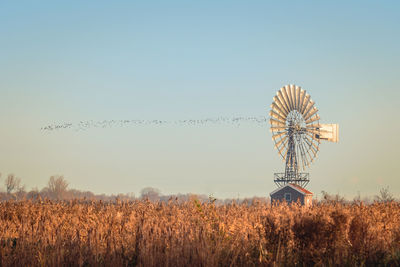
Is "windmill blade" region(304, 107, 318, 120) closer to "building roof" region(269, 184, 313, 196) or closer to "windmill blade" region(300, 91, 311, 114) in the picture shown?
"windmill blade" region(300, 91, 311, 114)

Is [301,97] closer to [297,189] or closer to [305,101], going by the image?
[305,101]

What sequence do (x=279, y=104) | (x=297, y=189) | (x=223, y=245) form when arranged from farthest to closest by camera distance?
(x=279, y=104), (x=297, y=189), (x=223, y=245)

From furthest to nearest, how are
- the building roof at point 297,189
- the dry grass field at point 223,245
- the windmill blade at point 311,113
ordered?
the windmill blade at point 311,113 → the building roof at point 297,189 → the dry grass field at point 223,245

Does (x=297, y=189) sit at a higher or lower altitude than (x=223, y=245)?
higher

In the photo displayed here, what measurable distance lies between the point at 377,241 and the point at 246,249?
276 centimetres

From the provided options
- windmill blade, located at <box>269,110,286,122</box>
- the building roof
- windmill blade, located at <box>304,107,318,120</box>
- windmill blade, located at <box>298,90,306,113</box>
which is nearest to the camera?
the building roof

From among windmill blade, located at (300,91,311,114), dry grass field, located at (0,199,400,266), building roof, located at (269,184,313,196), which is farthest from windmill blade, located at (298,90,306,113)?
dry grass field, located at (0,199,400,266)

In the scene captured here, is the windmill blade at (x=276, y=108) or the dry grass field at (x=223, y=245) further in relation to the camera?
the windmill blade at (x=276, y=108)

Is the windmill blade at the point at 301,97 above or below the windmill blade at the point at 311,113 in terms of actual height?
above

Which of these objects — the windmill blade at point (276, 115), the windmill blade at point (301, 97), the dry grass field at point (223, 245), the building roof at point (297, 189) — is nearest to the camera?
the dry grass field at point (223, 245)

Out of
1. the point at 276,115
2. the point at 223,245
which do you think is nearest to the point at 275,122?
the point at 276,115

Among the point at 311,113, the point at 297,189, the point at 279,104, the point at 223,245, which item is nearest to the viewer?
the point at 223,245

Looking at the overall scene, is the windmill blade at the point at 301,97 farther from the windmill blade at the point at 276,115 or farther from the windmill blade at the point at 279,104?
the windmill blade at the point at 276,115

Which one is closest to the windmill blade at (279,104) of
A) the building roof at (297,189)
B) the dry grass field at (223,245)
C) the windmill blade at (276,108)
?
the windmill blade at (276,108)
